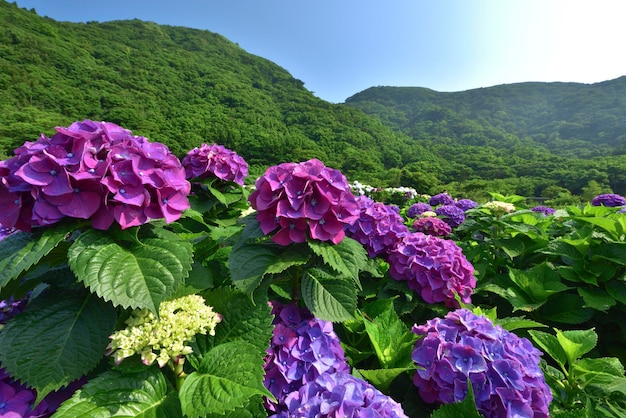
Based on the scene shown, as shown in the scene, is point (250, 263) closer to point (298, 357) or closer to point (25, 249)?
point (298, 357)

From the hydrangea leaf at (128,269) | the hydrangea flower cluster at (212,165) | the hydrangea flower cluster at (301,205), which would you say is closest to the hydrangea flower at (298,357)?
the hydrangea flower cluster at (301,205)

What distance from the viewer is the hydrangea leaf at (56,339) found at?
107cm

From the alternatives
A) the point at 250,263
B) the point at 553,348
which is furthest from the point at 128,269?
the point at 553,348

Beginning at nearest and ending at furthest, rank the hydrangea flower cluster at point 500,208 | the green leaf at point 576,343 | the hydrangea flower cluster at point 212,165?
the green leaf at point 576,343 < the hydrangea flower cluster at point 212,165 < the hydrangea flower cluster at point 500,208

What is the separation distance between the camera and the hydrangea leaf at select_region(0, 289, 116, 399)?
107 cm

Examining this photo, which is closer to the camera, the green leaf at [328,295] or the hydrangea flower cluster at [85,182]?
the hydrangea flower cluster at [85,182]

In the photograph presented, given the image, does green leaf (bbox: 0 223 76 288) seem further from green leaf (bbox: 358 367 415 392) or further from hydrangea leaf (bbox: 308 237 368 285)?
green leaf (bbox: 358 367 415 392)

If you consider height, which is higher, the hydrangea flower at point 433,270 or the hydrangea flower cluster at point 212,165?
the hydrangea flower cluster at point 212,165

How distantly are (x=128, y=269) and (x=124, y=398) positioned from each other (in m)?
0.42

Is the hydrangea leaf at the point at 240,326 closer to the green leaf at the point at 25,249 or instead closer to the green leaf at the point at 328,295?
the green leaf at the point at 328,295

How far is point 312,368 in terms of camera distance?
1.46 metres

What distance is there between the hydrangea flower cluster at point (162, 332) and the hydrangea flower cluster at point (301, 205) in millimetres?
460

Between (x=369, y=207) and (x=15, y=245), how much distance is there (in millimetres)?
2080

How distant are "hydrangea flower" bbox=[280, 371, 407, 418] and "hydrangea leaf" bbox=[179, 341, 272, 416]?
0.25 m
